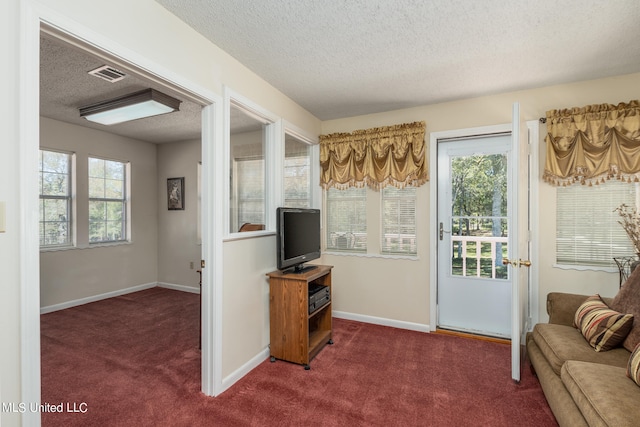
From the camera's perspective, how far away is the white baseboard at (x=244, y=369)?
2.22 metres

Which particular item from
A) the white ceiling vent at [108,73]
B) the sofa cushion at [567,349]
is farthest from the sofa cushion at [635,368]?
the white ceiling vent at [108,73]

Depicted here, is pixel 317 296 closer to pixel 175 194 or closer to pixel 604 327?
pixel 604 327

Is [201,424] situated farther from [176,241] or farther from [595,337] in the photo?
[176,241]

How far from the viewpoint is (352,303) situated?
366cm

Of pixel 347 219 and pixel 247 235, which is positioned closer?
pixel 247 235

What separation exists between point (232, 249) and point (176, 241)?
10.9 feet

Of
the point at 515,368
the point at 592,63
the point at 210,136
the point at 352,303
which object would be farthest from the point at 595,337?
the point at 210,136

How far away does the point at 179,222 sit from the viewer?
5.14 m

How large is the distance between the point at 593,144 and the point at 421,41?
177 cm

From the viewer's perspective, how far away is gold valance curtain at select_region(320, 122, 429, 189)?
10.6 ft

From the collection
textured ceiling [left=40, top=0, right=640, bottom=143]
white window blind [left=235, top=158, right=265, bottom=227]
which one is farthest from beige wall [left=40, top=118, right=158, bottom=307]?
white window blind [left=235, top=158, right=265, bottom=227]

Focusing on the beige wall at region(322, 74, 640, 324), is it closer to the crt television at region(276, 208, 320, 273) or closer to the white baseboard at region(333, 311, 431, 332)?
the white baseboard at region(333, 311, 431, 332)

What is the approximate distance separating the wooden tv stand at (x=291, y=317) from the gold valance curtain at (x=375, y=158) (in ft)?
4.25

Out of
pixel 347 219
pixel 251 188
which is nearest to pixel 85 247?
pixel 251 188
